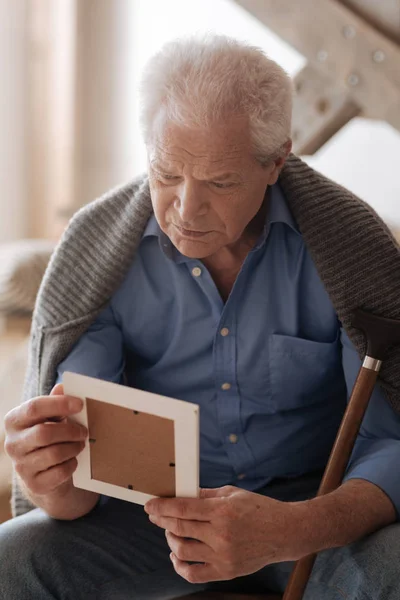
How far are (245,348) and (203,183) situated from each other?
334mm

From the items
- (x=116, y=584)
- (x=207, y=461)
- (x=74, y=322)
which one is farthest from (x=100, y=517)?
(x=74, y=322)

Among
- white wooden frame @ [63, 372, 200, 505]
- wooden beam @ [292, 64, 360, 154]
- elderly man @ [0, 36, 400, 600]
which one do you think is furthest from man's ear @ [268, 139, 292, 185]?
wooden beam @ [292, 64, 360, 154]

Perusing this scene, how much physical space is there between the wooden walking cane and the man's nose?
36 cm

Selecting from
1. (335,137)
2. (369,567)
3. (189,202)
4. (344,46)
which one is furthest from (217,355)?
(335,137)

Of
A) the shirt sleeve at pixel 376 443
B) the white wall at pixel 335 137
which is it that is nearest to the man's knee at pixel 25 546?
the shirt sleeve at pixel 376 443

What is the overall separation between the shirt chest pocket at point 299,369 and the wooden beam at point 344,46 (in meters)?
0.90

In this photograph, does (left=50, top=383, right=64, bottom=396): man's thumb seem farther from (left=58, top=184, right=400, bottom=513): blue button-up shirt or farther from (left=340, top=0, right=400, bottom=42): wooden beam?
(left=340, top=0, right=400, bottom=42): wooden beam

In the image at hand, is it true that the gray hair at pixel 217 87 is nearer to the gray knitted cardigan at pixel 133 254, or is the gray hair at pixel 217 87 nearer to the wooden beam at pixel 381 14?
the gray knitted cardigan at pixel 133 254

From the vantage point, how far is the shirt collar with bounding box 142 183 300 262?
5.16ft

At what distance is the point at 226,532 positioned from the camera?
125 centimetres

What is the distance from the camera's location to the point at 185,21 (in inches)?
139

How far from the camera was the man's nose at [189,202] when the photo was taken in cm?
140

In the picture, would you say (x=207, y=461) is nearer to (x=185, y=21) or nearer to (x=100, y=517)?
(x=100, y=517)

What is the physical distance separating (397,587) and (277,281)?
58cm
